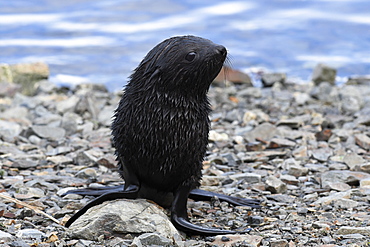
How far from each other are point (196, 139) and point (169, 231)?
720 millimetres

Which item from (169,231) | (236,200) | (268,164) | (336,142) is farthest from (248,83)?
(169,231)

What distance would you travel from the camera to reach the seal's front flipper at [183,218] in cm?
420

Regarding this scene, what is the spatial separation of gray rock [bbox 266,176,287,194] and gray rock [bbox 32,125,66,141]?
3074mm

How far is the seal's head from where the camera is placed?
4.21 metres

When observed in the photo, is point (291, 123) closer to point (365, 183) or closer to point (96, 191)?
point (365, 183)

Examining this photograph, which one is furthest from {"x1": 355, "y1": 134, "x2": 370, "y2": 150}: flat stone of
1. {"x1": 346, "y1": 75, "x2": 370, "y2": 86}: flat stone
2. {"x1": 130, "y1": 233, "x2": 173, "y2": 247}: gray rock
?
{"x1": 346, "y1": 75, "x2": 370, "y2": 86}: flat stone

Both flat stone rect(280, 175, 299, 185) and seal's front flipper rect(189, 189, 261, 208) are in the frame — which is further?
flat stone rect(280, 175, 299, 185)

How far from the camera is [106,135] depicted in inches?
298

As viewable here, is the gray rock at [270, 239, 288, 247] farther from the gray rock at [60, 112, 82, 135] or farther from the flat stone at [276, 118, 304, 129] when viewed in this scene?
the gray rock at [60, 112, 82, 135]

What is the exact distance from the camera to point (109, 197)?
14.3 feet

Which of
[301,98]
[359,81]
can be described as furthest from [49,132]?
[359,81]

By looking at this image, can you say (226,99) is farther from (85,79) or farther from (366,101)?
(85,79)

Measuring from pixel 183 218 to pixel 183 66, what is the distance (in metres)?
1.13

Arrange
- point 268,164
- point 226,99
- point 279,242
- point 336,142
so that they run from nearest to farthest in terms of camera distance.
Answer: point 279,242
point 268,164
point 336,142
point 226,99
